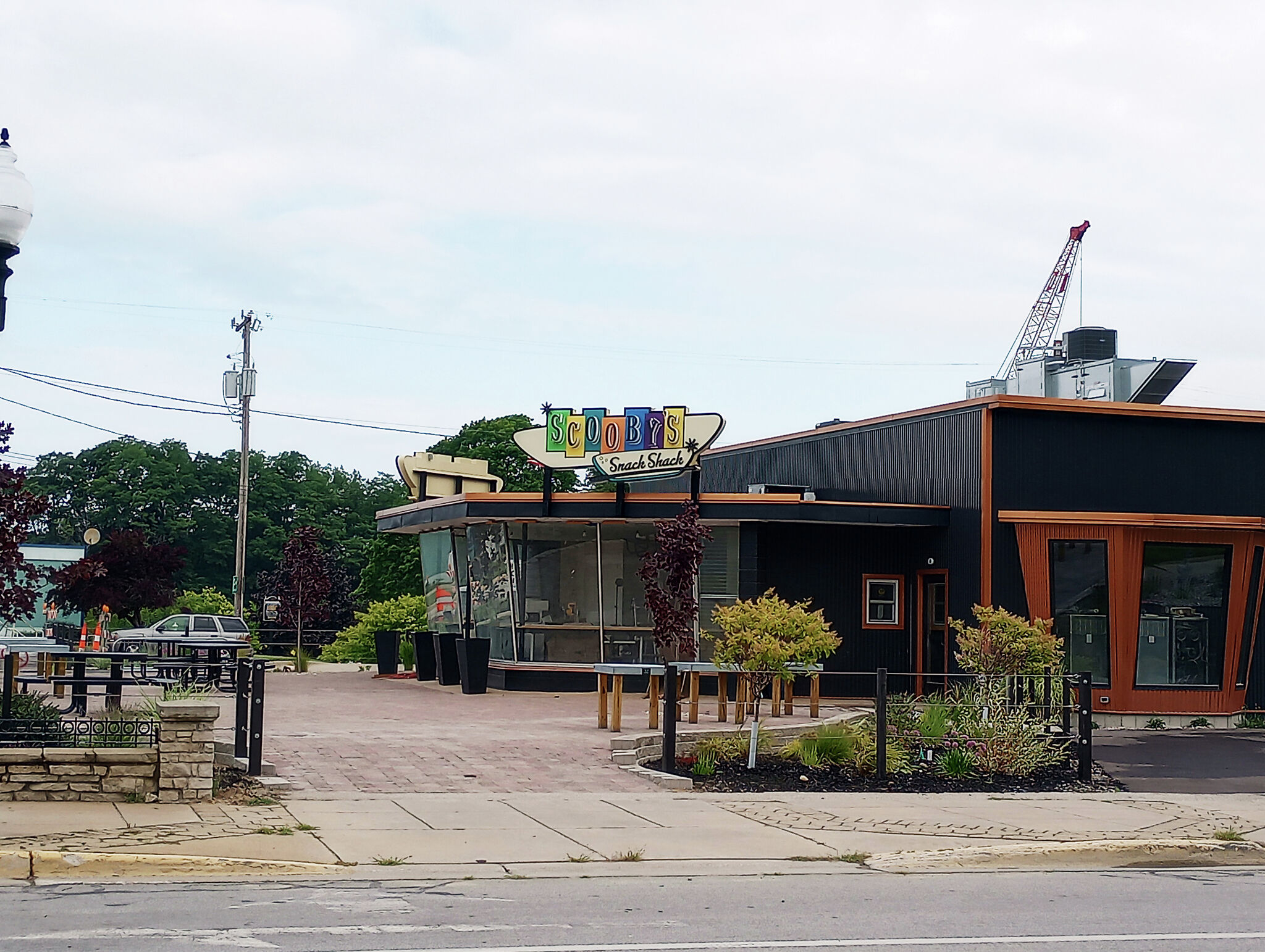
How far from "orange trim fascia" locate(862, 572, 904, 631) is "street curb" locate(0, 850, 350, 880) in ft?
56.4

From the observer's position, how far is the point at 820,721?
19.1 meters

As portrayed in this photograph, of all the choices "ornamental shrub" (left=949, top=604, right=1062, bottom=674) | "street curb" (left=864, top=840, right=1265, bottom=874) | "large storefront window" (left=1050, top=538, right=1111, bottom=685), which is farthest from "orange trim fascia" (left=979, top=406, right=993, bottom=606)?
"street curb" (left=864, top=840, right=1265, bottom=874)

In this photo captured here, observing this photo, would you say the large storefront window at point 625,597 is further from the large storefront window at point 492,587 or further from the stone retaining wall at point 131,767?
the stone retaining wall at point 131,767

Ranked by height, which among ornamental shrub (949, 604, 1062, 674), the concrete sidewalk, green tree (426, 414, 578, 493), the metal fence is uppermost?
green tree (426, 414, 578, 493)

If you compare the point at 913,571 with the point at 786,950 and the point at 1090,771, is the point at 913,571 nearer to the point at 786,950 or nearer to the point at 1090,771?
the point at 1090,771

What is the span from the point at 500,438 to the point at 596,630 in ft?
112

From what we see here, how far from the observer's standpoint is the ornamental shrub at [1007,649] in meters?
17.7

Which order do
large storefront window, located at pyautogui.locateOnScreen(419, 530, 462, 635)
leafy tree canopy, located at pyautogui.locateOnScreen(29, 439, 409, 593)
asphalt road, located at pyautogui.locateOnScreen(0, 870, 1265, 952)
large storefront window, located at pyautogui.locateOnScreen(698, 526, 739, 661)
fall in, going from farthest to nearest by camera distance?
leafy tree canopy, located at pyautogui.locateOnScreen(29, 439, 409, 593) < large storefront window, located at pyautogui.locateOnScreen(419, 530, 462, 635) < large storefront window, located at pyautogui.locateOnScreen(698, 526, 739, 661) < asphalt road, located at pyautogui.locateOnScreen(0, 870, 1265, 952)

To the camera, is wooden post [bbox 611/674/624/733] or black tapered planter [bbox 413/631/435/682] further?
black tapered planter [bbox 413/631/435/682]

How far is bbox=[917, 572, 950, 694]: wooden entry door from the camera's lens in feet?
82.5

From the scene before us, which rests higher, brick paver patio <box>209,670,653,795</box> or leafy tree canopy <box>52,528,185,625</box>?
leafy tree canopy <box>52,528,185,625</box>

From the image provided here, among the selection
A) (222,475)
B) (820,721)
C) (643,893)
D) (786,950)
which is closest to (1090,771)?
(820,721)

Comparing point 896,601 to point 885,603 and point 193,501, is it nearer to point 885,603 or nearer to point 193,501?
point 885,603

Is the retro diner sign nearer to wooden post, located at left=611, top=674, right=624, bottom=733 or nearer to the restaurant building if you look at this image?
the restaurant building
